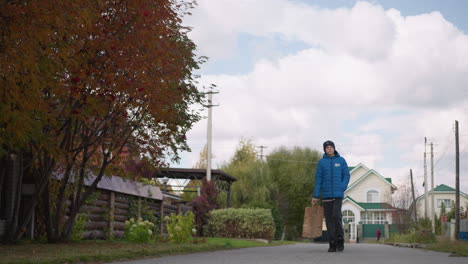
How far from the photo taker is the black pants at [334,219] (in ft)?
40.3

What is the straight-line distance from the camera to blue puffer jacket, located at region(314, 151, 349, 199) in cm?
1230

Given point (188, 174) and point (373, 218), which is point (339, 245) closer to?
point (188, 174)

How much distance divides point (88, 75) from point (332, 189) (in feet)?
16.9

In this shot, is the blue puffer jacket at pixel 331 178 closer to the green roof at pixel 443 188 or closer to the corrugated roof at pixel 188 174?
the corrugated roof at pixel 188 174

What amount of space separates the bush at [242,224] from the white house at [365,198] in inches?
1433

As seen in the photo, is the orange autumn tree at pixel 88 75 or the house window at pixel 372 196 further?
the house window at pixel 372 196

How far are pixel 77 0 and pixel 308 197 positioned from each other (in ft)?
170

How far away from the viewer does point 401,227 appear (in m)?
38.8

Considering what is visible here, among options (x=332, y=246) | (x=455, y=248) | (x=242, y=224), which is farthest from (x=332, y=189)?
(x=242, y=224)

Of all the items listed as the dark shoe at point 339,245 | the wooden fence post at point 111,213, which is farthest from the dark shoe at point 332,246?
the wooden fence post at point 111,213

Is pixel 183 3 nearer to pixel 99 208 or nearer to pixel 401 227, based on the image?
pixel 99 208

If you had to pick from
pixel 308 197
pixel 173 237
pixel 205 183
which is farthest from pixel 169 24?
pixel 308 197

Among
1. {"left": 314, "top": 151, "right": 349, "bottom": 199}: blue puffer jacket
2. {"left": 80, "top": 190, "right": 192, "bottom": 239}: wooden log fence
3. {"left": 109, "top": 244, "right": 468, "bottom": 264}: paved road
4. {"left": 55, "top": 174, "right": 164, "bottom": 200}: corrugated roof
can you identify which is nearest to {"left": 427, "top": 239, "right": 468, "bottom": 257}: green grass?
{"left": 109, "top": 244, "right": 468, "bottom": 264}: paved road

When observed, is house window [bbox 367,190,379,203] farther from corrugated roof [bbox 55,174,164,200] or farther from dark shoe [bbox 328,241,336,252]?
dark shoe [bbox 328,241,336,252]
